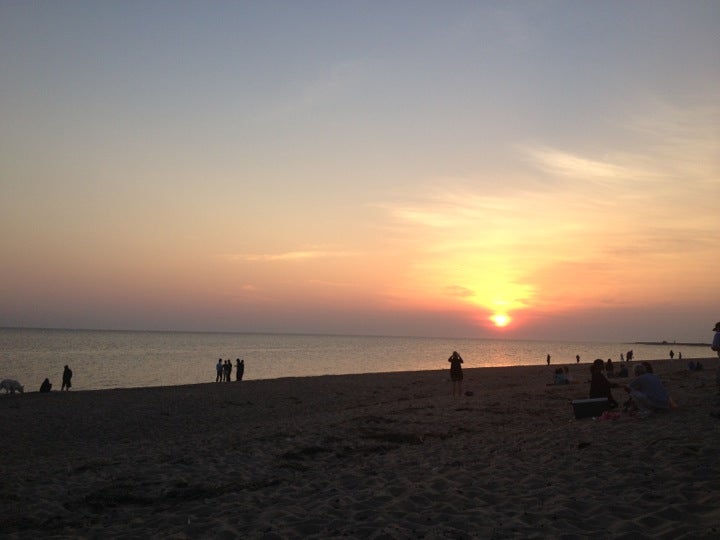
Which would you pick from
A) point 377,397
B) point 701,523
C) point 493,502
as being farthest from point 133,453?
point 377,397

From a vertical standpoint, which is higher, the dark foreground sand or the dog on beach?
the dark foreground sand

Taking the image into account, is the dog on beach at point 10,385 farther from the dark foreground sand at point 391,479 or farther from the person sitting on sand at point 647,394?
the person sitting on sand at point 647,394

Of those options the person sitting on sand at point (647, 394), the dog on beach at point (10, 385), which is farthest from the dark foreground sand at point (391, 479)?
the dog on beach at point (10, 385)

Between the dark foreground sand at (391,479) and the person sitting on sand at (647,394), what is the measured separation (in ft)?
1.42

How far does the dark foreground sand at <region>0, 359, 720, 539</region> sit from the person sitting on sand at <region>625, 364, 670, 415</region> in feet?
1.42

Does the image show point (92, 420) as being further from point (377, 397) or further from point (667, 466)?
point (667, 466)

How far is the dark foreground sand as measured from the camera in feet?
21.1

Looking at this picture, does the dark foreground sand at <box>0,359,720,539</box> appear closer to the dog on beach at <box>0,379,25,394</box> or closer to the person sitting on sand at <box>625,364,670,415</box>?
the person sitting on sand at <box>625,364,670,415</box>

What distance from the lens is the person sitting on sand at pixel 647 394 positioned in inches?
478

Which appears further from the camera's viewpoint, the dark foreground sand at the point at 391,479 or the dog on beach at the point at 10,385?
the dog on beach at the point at 10,385

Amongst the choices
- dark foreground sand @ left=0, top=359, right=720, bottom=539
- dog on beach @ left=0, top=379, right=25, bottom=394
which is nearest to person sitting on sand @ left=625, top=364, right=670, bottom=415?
dark foreground sand @ left=0, top=359, right=720, bottom=539

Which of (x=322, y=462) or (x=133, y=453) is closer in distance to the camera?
(x=322, y=462)

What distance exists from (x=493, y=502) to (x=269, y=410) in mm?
17349

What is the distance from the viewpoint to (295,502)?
802 cm
